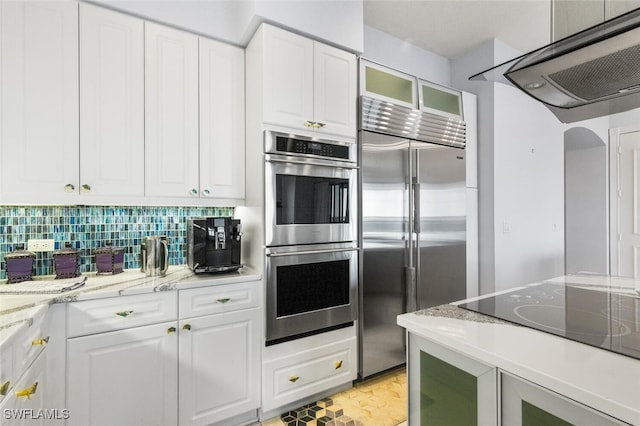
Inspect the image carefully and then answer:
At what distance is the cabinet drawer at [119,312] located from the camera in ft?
4.89

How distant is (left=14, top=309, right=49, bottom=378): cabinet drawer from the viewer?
1093mm

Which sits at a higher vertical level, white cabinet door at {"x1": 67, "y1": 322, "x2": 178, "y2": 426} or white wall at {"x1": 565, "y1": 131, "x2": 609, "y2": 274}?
white wall at {"x1": 565, "y1": 131, "x2": 609, "y2": 274}

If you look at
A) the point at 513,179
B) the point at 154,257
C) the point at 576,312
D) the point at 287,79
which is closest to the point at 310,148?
the point at 287,79

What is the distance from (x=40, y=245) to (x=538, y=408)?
2435mm

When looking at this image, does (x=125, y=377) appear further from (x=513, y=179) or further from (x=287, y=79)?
(x=513, y=179)

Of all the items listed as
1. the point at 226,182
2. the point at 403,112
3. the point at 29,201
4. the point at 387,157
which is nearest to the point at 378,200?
the point at 387,157

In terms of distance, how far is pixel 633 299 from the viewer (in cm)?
135

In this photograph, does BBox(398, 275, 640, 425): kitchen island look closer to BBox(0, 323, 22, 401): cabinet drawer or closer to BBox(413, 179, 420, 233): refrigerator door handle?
BBox(0, 323, 22, 401): cabinet drawer

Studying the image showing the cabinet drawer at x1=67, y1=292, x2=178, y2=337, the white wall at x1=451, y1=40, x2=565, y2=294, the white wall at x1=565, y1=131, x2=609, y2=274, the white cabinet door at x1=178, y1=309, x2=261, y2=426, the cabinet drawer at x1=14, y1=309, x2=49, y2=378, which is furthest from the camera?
the white wall at x1=565, y1=131, x2=609, y2=274

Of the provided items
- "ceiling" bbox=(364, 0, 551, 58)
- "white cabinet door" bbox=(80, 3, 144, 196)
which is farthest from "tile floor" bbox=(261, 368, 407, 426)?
"ceiling" bbox=(364, 0, 551, 58)

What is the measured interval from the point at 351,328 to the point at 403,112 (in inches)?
67.6

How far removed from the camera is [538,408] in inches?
30.3

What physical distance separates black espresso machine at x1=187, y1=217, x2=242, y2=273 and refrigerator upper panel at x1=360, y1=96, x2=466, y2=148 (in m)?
1.23

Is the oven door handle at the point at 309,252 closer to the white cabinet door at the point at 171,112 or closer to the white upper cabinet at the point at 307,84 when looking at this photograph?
the white cabinet door at the point at 171,112
